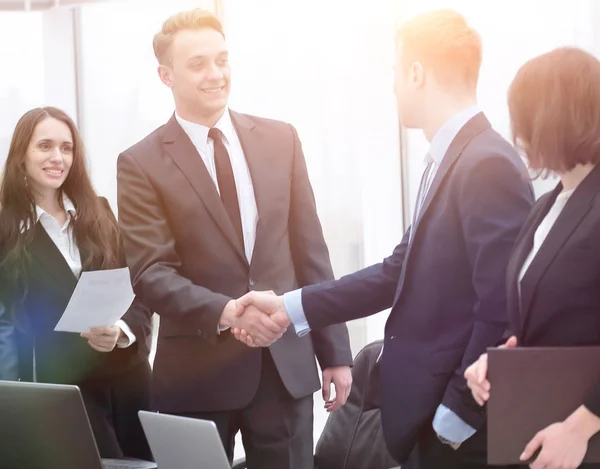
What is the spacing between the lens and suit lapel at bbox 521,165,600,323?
4.83 feet

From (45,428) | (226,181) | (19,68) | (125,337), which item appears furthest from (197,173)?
(19,68)

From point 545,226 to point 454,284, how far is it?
265mm

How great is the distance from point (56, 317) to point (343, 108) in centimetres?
185

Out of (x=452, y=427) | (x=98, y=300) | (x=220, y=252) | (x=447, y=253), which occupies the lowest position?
(x=452, y=427)

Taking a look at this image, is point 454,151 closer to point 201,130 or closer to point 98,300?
point 201,130

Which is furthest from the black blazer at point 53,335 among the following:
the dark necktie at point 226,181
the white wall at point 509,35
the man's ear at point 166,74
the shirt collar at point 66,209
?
the white wall at point 509,35

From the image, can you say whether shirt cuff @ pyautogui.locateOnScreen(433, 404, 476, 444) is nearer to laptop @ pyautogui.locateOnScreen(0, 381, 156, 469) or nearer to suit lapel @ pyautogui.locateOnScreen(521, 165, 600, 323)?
suit lapel @ pyautogui.locateOnScreen(521, 165, 600, 323)

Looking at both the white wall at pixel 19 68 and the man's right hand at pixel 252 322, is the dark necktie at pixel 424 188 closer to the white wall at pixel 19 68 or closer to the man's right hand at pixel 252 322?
the man's right hand at pixel 252 322

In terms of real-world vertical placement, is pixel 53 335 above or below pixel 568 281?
below

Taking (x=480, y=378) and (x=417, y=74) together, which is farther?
(x=417, y=74)

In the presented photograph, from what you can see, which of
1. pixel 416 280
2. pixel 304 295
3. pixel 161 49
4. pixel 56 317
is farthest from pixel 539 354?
pixel 56 317

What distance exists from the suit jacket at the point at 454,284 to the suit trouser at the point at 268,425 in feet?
1.53

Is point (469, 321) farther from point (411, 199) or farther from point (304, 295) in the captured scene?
point (411, 199)

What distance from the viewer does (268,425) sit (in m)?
2.30
